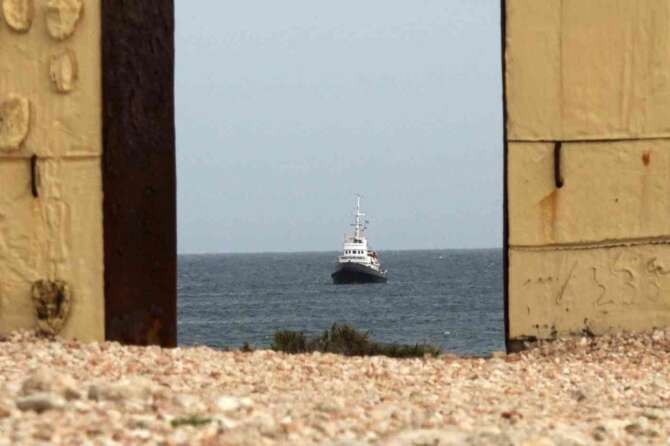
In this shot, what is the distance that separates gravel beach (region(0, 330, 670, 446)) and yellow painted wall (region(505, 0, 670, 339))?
14.2 inches

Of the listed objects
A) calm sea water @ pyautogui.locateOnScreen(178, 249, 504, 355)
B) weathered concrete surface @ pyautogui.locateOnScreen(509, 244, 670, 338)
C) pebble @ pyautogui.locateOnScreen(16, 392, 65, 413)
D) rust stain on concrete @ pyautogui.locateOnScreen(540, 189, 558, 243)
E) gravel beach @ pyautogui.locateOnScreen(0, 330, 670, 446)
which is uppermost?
rust stain on concrete @ pyautogui.locateOnScreen(540, 189, 558, 243)

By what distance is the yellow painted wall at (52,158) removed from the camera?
9.95 meters

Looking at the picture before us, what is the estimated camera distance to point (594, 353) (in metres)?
9.87

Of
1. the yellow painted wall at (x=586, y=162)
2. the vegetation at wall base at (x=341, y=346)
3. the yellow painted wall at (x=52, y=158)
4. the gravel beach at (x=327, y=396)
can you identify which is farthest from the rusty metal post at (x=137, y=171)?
the vegetation at wall base at (x=341, y=346)

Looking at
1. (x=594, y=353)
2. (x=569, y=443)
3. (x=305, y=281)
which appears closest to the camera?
(x=569, y=443)

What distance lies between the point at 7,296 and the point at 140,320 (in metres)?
0.99

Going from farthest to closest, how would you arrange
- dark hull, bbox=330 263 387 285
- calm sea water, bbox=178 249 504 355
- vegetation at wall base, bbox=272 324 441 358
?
1. dark hull, bbox=330 263 387 285
2. calm sea water, bbox=178 249 504 355
3. vegetation at wall base, bbox=272 324 441 358

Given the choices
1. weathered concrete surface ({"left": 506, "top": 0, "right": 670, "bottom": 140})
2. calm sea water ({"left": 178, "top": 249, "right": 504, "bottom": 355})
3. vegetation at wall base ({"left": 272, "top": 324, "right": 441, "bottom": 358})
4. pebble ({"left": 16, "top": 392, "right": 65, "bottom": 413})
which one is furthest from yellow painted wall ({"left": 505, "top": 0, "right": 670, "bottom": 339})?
calm sea water ({"left": 178, "top": 249, "right": 504, "bottom": 355})

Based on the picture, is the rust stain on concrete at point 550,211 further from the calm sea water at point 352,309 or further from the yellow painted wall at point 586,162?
the calm sea water at point 352,309

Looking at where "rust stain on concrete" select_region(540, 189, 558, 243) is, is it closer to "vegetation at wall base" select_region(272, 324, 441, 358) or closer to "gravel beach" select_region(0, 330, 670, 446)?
"gravel beach" select_region(0, 330, 670, 446)

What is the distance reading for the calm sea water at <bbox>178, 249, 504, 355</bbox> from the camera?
186ft

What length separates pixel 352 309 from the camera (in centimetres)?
7456

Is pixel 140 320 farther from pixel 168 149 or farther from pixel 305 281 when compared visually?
pixel 305 281

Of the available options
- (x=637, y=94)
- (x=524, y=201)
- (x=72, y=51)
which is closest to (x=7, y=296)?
(x=72, y=51)
